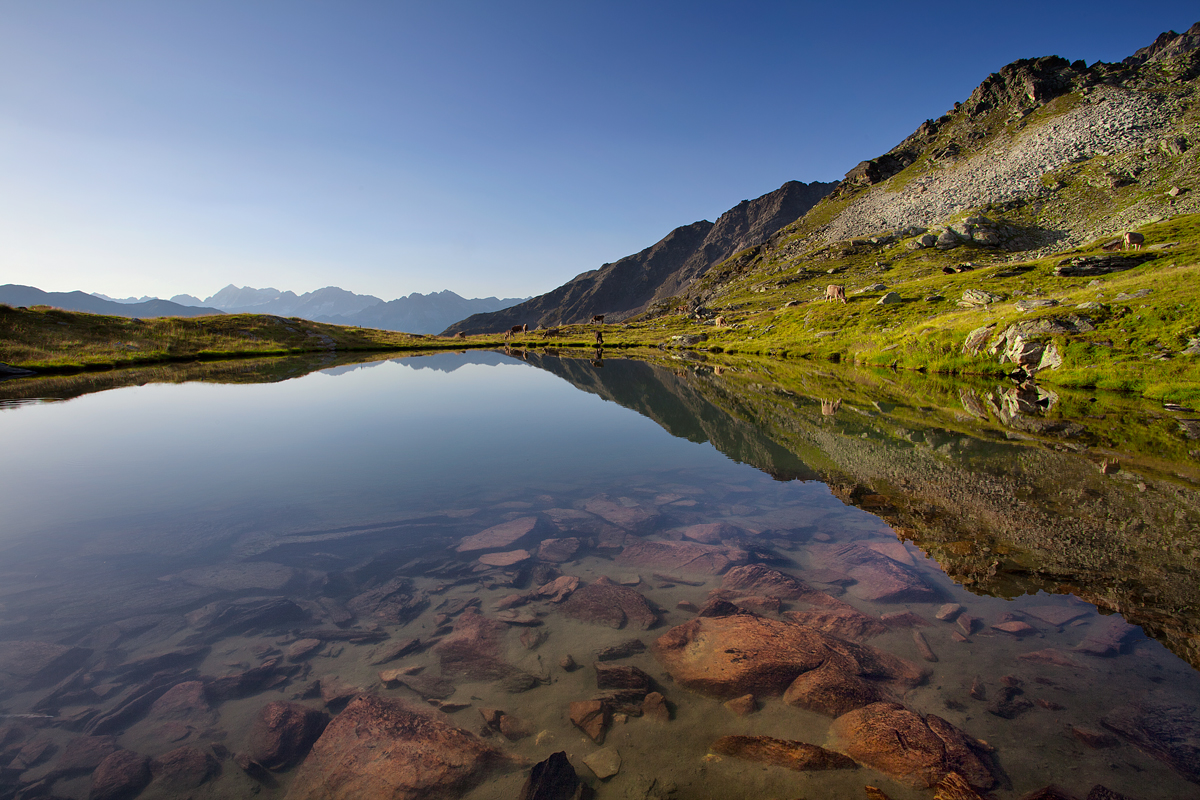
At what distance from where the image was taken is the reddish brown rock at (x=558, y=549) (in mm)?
12656

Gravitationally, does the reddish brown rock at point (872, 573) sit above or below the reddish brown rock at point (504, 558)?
Result: below

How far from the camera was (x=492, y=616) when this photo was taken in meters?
9.81

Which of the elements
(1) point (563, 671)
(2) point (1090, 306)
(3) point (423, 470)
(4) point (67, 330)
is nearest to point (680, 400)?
(3) point (423, 470)

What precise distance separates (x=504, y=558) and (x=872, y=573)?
9.56 metres

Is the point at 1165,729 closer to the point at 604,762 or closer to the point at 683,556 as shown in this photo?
the point at 604,762

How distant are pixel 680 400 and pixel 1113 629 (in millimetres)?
33660

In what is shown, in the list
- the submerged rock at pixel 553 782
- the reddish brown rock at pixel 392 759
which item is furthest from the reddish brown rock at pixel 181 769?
the submerged rock at pixel 553 782

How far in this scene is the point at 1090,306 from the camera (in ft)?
144

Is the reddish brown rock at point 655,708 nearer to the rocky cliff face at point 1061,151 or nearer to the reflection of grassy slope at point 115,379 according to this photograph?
A: the reflection of grassy slope at point 115,379

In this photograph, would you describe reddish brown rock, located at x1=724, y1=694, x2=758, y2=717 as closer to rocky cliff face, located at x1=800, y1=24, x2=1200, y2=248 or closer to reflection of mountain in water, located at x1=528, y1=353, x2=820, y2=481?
reflection of mountain in water, located at x1=528, y1=353, x2=820, y2=481

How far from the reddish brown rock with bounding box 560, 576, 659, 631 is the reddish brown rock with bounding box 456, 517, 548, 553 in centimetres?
345

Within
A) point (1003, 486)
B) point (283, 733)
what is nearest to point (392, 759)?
point (283, 733)

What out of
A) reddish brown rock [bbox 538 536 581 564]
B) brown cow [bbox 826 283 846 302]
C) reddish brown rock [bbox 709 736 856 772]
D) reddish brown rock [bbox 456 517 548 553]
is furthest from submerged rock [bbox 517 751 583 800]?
brown cow [bbox 826 283 846 302]

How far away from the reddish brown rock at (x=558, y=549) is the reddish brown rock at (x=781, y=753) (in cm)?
665
